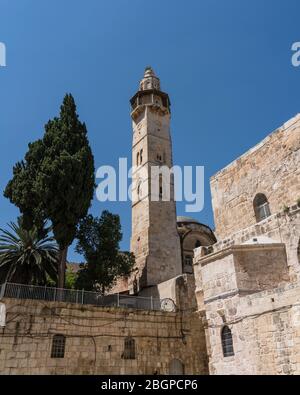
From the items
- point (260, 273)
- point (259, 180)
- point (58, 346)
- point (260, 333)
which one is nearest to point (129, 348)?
point (58, 346)

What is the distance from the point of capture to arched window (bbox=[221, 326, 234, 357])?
36.3ft

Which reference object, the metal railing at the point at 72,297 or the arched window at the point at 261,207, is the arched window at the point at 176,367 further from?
the arched window at the point at 261,207

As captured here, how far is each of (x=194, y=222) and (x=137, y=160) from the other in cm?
710

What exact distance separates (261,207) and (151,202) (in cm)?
925

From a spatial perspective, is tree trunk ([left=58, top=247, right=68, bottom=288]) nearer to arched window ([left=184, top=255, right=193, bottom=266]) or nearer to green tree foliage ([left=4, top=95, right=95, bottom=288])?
green tree foliage ([left=4, top=95, right=95, bottom=288])

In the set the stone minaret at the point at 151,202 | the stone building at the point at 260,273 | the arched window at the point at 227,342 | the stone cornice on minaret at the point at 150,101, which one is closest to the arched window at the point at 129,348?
the stone building at the point at 260,273

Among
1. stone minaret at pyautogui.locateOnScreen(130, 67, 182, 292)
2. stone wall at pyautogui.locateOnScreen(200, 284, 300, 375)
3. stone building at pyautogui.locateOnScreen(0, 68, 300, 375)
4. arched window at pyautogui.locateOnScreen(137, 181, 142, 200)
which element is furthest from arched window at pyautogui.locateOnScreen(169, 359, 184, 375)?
arched window at pyautogui.locateOnScreen(137, 181, 142, 200)

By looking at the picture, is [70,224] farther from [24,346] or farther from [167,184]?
[167,184]

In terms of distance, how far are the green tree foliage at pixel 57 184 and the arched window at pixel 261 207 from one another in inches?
315

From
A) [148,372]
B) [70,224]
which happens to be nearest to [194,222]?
[70,224]

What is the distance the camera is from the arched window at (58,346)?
1200 centimetres

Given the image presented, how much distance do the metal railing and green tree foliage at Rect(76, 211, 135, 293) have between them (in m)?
2.66

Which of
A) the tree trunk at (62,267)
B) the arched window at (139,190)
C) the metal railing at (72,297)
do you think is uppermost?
the arched window at (139,190)

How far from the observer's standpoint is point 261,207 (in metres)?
15.0
